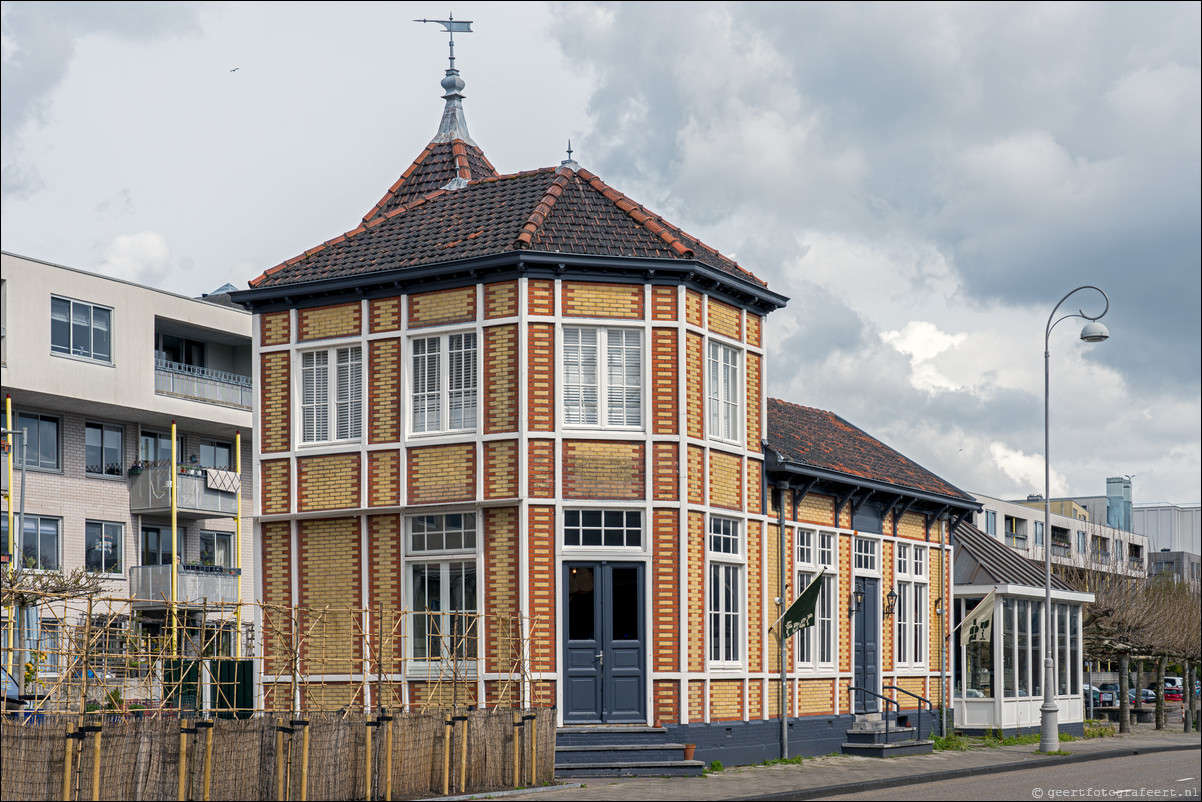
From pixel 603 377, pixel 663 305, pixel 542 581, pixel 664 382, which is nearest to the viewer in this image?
pixel 542 581

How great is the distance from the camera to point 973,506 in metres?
33.3

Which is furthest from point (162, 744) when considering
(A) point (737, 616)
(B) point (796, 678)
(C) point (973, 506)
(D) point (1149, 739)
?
(D) point (1149, 739)

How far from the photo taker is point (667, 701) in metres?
23.0

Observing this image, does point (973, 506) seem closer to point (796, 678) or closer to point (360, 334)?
point (796, 678)

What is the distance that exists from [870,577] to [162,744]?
55.8 feet

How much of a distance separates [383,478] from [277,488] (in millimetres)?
2091

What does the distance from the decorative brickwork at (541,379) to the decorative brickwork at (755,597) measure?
176 inches

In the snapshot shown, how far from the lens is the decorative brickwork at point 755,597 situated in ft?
82.6

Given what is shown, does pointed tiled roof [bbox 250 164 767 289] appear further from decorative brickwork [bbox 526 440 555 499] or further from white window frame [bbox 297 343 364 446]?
decorative brickwork [bbox 526 440 555 499]

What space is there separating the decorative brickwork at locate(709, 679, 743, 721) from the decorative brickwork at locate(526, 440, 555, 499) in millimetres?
Answer: 4140

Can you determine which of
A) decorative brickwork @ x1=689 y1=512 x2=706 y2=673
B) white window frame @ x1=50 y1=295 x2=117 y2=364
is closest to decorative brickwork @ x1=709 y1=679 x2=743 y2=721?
decorative brickwork @ x1=689 y1=512 x2=706 y2=673

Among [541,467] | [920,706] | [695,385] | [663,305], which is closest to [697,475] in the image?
[695,385]

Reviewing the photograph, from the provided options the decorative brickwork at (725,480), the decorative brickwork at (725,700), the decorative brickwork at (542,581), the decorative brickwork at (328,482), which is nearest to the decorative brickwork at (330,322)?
the decorative brickwork at (328,482)

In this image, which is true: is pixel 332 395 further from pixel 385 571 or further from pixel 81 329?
pixel 81 329
